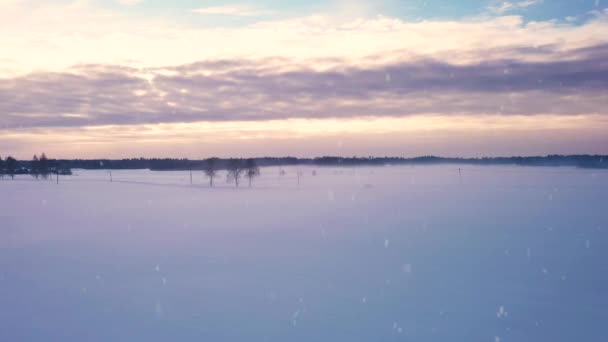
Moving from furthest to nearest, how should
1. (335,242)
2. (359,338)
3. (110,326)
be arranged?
1. (335,242)
2. (110,326)
3. (359,338)

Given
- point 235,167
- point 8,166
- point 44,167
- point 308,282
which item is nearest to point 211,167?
point 235,167

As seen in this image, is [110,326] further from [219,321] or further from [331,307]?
[331,307]

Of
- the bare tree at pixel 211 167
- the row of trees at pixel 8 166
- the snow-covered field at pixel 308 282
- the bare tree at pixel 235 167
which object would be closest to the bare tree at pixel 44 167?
the row of trees at pixel 8 166

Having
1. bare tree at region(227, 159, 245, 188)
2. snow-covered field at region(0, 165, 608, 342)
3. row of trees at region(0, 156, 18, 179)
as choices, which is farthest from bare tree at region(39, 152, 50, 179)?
snow-covered field at region(0, 165, 608, 342)

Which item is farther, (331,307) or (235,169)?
(235,169)

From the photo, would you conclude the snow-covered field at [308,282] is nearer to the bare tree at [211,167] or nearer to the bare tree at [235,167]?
the bare tree at [211,167]

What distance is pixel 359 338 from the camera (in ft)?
36.0

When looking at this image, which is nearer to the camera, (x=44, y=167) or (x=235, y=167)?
(x=235, y=167)

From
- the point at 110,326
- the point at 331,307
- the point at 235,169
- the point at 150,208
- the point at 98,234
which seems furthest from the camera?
the point at 235,169

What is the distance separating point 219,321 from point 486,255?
1307 cm

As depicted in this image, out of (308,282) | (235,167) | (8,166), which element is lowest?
(308,282)

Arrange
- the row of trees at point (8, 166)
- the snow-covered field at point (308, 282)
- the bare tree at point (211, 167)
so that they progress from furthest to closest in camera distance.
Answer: the row of trees at point (8, 166)
the bare tree at point (211, 167)
the snow-covered field at point (308, 282)

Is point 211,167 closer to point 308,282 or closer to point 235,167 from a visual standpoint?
point 235,167

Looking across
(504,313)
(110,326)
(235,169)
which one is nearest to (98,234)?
(110,326)
